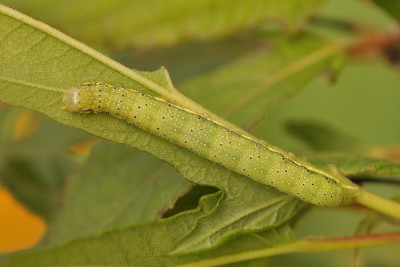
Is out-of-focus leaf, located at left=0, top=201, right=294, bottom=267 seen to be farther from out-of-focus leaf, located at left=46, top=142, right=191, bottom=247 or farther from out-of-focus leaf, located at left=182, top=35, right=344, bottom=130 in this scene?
out-of-focus leaf, located at left=182, top=35, right=344, bottom=130

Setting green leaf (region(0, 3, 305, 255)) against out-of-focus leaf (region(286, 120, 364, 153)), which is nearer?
green leaf (region(0, 3, 305, 255))

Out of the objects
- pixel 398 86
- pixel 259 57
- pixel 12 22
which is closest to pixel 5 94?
pixel 12 22

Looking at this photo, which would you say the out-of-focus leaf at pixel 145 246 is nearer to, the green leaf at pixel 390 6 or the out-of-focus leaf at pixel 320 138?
the green leaf at pixel 390 6

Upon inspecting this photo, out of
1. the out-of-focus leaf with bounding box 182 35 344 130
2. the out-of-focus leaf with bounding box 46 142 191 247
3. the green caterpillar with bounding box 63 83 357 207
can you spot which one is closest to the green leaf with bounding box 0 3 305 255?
the green caterpillar with bounding box 63 83 357 207

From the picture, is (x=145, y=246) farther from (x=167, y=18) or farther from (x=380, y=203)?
(x=167, y=18)

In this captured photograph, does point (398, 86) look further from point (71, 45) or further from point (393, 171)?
point (71, 45)

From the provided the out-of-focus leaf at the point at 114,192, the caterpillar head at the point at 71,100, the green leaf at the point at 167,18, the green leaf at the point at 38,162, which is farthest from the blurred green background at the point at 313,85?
the caterpillar head at the point at 71,100
